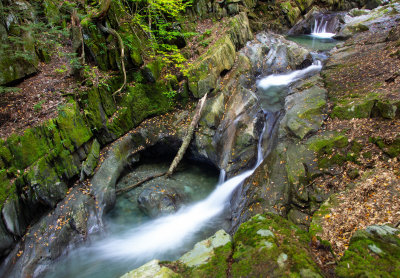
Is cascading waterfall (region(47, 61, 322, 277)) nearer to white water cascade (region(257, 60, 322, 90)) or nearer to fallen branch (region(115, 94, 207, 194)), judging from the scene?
fallen branch (region(115, 94, 207, 194))

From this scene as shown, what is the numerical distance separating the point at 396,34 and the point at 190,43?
11.5 metres

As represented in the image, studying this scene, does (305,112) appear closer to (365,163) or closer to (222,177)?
(365,163)

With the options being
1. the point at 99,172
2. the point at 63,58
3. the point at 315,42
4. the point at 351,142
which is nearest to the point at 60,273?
the point at 99,172

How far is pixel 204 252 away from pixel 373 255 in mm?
2529

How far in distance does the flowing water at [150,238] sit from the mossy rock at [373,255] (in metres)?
5.26

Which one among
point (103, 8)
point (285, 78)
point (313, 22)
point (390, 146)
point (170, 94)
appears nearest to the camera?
point (390, 146)

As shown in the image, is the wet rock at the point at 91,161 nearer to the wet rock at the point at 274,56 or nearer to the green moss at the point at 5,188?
the green moss at the point at 5,188

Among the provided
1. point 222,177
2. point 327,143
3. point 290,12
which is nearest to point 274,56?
point 327,143

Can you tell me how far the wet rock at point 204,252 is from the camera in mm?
3634

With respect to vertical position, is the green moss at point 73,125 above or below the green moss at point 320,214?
above

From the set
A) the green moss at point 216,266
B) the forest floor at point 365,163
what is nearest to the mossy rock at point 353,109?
the forest floor at point 365,163

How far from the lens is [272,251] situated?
3.21 metres

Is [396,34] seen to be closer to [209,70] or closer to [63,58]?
[209,70]

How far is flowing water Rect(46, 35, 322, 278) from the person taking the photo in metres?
7.08
